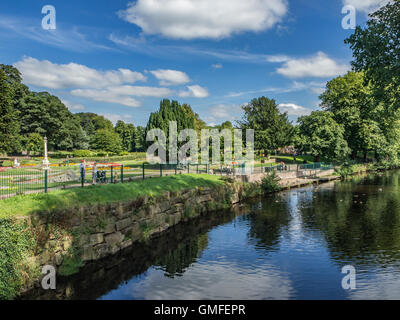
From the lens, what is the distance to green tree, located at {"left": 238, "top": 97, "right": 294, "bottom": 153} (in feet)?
242

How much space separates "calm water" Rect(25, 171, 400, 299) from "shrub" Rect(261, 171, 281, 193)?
1223cm

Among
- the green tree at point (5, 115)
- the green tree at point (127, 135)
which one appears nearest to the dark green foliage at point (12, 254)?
the green tree at point (5, 115)

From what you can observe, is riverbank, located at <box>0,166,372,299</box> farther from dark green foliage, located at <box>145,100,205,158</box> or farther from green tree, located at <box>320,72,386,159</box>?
green tree, located at <box>320,72,386,159</box>

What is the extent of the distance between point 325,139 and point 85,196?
49.0m

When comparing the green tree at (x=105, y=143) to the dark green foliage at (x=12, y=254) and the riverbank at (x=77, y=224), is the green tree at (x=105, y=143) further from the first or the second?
the dark green foliage at (x=12, y=254)

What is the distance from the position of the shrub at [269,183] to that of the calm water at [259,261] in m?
12.2

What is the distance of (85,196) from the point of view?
1673 cm

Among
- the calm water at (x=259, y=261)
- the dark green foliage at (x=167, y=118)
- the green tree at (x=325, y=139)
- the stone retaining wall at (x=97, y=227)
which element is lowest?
the calm water at (x=259, y=261)

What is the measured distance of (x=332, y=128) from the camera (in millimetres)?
55719

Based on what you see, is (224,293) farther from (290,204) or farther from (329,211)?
(290,204)

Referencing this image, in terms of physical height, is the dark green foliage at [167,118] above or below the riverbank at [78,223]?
above

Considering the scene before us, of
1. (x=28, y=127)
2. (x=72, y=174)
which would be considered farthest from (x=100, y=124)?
(x=72, y=174)

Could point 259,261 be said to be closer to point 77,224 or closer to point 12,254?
point 77,224

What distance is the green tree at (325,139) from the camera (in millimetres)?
54812
